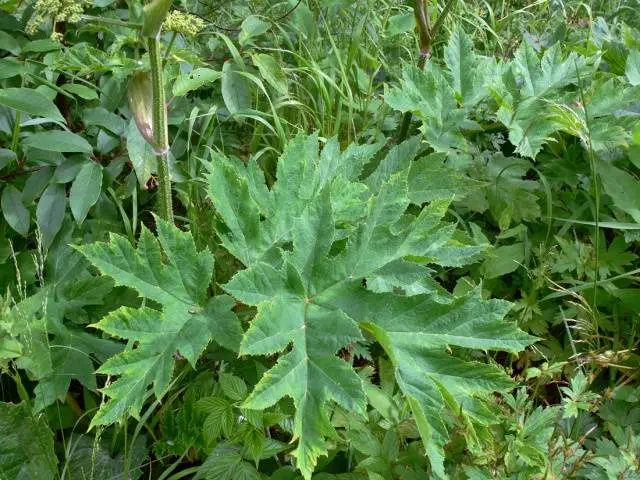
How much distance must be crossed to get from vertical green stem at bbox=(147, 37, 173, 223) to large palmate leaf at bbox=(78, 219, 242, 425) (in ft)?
0.62

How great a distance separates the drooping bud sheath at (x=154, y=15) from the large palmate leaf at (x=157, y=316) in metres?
0.39

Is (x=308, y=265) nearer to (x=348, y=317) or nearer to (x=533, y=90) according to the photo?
(x=348, y=317)

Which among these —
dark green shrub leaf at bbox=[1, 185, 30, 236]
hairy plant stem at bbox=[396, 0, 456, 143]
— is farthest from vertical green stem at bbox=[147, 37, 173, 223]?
hairy plant stem at bbox=[396, 0, 456, 143]

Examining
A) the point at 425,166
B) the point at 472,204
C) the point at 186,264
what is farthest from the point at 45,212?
the point at 472,204

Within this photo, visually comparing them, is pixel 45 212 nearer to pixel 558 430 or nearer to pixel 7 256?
pixel 7 256

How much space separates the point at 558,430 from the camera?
5.05ft

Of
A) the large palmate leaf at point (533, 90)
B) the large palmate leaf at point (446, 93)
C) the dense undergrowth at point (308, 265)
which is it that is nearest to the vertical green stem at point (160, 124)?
the dense undergrowth at point (308, 265)

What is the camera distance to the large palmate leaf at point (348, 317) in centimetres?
120

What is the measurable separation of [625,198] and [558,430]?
2.73ft

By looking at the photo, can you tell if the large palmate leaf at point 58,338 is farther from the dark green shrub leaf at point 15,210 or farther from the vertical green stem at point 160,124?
the vertical green stem at point 160,124

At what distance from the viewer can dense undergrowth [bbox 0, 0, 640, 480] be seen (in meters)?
1.30

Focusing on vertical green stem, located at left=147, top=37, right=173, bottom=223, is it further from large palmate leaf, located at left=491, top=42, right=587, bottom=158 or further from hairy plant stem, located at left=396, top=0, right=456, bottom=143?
large palmate leaf, located at left=491, top=42, right=587, bottom=158

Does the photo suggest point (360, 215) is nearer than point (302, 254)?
No

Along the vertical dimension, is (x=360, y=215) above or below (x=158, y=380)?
above
